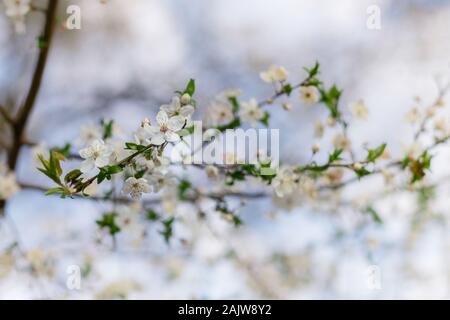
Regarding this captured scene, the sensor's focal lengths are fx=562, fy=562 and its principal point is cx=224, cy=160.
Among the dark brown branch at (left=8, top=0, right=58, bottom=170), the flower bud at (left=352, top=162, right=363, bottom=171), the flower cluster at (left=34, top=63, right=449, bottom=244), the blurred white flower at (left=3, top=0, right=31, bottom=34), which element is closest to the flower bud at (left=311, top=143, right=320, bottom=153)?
the flower cluster at (left=34, top=63, right=449, bottom=244)

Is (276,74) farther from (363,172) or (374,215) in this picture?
(374,215)

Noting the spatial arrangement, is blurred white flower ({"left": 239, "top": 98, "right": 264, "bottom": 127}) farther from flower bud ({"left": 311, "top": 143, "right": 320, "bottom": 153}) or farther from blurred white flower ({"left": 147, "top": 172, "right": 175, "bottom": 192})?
blurred white flower ({"left": 147, "top": 172, "right": 175, "bottom": 192})

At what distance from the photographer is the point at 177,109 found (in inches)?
51.5

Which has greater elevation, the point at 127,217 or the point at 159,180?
A: the point at 159,180

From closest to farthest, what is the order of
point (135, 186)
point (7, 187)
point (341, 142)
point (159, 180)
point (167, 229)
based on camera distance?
point (135, 186) < point (159, 180) < point (167, 229) < point (341, 142) < point (7, 187)

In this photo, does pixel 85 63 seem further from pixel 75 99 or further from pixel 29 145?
pixel 29 145

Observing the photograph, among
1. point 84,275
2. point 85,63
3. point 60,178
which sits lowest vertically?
point 84,275

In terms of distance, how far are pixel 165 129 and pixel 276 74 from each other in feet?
2.26

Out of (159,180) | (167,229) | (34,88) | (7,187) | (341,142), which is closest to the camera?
(159,180)

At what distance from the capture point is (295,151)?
4250mm

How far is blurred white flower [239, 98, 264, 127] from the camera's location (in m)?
1.90

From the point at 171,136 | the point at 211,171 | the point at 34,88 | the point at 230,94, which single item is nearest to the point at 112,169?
the point at 171,136
